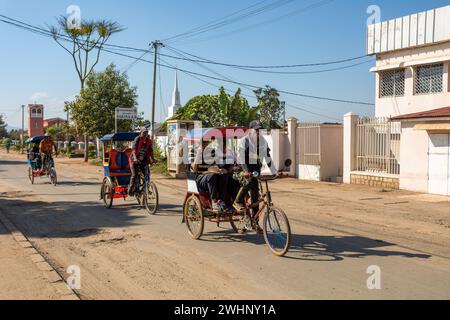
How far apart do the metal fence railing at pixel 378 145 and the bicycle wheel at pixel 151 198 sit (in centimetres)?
985

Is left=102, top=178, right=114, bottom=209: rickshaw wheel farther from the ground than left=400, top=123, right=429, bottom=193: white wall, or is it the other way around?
left=400, top=123, right=429, bottom=193: white wall

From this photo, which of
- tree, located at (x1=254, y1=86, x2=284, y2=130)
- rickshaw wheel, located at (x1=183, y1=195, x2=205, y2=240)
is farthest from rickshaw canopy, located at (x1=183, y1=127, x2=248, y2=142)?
tree, located at (x1=254, y1=86, x2=284, y2=130)

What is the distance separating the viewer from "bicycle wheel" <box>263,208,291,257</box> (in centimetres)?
702

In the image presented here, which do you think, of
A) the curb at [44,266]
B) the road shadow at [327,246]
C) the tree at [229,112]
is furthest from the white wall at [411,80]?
the curb at [44,266]

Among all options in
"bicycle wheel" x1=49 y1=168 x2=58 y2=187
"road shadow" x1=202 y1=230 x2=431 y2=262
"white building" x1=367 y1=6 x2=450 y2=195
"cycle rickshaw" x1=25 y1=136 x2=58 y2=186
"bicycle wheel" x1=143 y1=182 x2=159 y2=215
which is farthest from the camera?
"cycle rickshaw" x1=25 y1=136 x2=58 y2=186

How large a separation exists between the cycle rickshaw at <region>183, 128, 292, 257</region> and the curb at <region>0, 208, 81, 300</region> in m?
2.52

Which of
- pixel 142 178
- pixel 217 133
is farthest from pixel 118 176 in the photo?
pixel 217 133

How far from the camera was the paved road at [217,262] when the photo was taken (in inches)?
222

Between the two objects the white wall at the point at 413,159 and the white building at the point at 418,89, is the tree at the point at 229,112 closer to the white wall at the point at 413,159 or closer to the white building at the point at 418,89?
the white building at the point at 418,89

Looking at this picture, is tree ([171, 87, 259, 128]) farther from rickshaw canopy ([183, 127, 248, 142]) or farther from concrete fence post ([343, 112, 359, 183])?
rickshaw canopy ([183, 127, 248, 142])

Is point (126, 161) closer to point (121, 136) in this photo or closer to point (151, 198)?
point (121, 136)

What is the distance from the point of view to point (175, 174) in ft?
77.2

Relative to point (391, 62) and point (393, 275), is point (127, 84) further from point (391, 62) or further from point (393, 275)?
point (393, 275)
